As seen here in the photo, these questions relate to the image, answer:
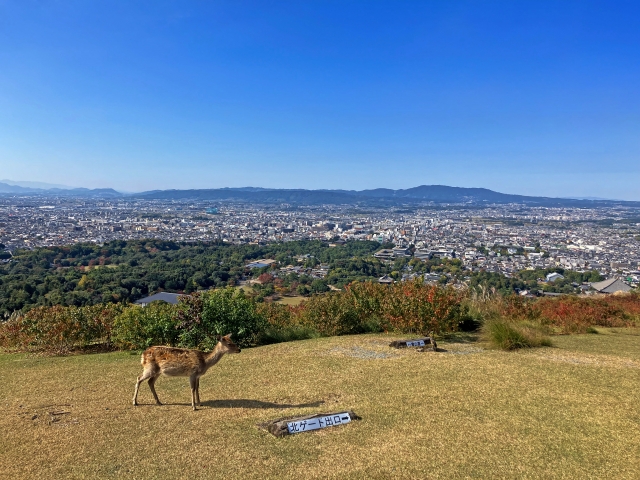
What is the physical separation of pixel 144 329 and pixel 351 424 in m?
6.96

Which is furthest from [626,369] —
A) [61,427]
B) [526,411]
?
[61,427]

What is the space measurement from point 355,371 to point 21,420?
5067 mm

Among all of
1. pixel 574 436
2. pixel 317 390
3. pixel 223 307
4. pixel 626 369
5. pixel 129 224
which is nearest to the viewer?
pixel 574 436

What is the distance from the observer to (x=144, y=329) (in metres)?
10.7

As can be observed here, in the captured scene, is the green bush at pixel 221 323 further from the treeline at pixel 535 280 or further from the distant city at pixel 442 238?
the distant city at pixel 442 238

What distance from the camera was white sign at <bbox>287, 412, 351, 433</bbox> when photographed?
536 centimetres

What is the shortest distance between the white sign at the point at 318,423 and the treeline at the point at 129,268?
15113 millimetres

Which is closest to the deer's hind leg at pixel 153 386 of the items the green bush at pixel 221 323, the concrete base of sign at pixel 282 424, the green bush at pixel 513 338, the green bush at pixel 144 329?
the concrete base of sign at pixel 282 424

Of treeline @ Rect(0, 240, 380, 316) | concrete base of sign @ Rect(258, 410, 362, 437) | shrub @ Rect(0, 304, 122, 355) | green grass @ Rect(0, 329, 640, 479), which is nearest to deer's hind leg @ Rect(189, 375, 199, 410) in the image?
Result: green grass @ Rect(0, 329, 640, 479)

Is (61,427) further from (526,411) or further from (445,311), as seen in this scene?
(445,311)

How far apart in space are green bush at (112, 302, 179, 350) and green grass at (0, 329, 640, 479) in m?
1.55

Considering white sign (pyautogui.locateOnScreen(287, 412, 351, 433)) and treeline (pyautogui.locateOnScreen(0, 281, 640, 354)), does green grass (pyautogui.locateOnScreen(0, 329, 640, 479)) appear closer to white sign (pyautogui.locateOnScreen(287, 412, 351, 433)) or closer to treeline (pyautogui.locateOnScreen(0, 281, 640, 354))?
white sign (pyautogui.locateOnScreen(287, 412, 351, 433))

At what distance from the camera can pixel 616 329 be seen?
13180mm

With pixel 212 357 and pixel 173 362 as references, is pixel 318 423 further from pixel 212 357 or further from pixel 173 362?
pixel 173 362
